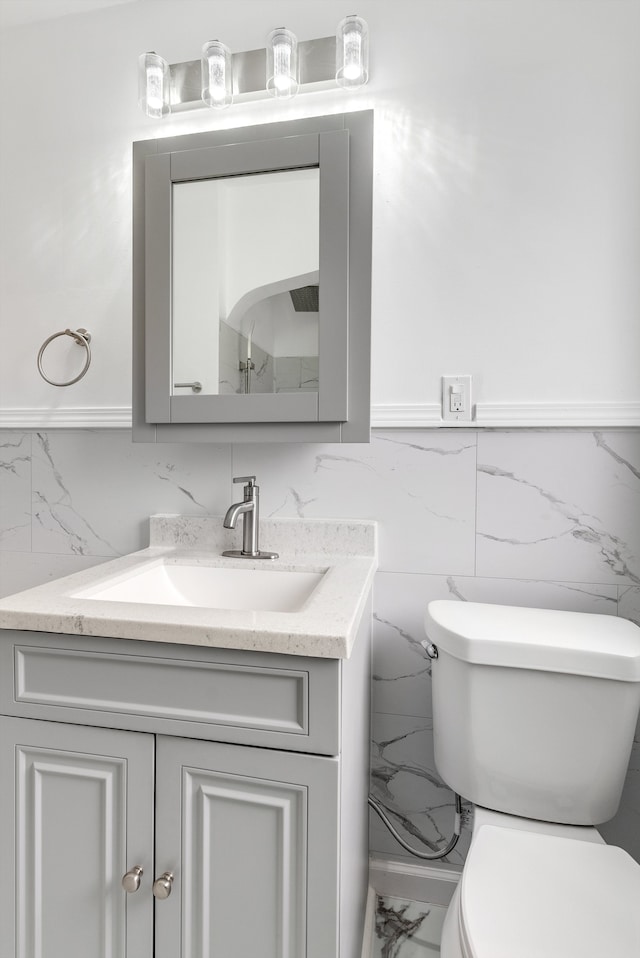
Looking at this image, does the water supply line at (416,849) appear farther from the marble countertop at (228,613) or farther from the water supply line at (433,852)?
the marble countertop at (228,613)

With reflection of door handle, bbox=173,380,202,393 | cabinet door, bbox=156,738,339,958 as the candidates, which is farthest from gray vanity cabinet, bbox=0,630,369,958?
reflection of door handle, bbox=173,380,202,393

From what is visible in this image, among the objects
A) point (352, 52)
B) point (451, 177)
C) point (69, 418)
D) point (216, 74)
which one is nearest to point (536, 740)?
point (451, 177)

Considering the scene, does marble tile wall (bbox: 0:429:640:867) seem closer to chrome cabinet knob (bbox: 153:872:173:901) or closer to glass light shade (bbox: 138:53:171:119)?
chrome cabinet knob (bbox: 153:872:173:901)

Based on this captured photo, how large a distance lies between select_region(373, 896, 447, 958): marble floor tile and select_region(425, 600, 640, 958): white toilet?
0.43 metres

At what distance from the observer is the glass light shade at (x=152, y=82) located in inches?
53.9

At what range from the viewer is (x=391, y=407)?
4.33 feet

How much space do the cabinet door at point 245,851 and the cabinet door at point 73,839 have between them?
41mm

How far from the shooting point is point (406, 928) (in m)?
1.26

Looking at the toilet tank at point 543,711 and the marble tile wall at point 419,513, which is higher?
the marble tile wall at point 419,513

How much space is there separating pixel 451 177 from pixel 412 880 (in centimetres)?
173

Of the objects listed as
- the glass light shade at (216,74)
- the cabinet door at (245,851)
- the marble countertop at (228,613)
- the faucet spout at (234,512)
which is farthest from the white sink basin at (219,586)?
the glass light shade at (216,74)

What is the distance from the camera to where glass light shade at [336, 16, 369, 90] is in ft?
4.13

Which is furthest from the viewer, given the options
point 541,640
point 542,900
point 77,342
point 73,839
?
point 77,342

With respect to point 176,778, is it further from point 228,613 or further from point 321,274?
point 321,274
